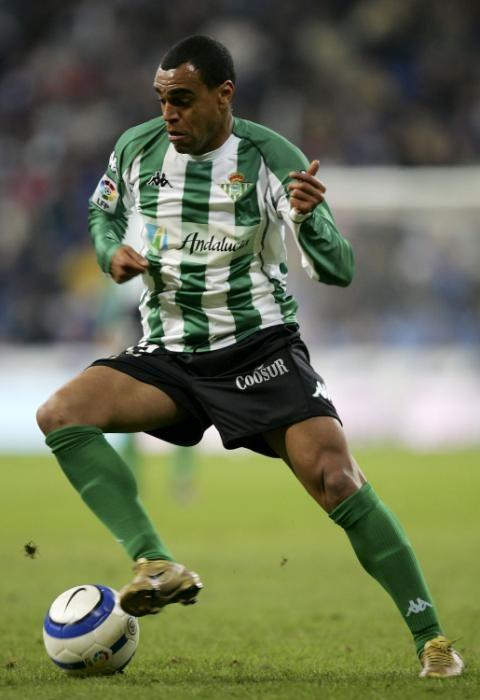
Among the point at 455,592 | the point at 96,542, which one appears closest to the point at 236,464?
the point at 96,542

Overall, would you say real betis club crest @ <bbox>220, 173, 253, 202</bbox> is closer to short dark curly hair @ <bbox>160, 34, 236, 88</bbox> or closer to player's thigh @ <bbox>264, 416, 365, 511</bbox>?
short dark curly hair @ <bbox>160, 34, 236, 88</bbox>

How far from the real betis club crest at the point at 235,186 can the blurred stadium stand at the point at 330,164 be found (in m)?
11.0

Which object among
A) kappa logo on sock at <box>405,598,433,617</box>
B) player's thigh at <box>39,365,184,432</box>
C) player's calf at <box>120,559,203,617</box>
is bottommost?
kappa logo on sock at <box>405,598,433,617</box>

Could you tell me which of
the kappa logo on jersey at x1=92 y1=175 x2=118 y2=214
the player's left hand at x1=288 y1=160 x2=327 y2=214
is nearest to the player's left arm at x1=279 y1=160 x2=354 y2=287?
the player's left hand at x1=288 y1=160 x2=327 y2=214

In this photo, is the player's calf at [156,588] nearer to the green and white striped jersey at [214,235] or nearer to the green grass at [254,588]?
the green grass at [254,588]

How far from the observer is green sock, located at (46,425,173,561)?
4.18 metres

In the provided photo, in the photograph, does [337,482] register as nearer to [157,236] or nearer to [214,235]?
[214,235]

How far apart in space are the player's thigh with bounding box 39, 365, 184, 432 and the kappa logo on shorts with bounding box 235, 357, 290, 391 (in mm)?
233

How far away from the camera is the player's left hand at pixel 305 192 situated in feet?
13.2

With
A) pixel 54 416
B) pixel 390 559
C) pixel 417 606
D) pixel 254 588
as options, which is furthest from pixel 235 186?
pixel 254 588

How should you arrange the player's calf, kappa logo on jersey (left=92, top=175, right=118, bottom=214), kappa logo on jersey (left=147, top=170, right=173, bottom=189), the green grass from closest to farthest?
the player's calf, the green grass, kappa logo on jersey (left=147, top=170, right=173, bottom=189), kappa logo on jersey (left=92, top=175, right=118, bottom=214)

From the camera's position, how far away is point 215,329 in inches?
172

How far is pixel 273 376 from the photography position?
4281 millimetres

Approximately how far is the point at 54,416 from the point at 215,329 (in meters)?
0.60
